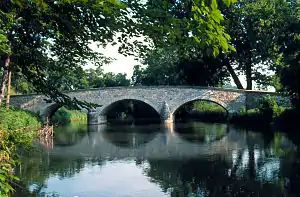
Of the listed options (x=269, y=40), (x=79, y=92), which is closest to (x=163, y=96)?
(x=79, y=92)

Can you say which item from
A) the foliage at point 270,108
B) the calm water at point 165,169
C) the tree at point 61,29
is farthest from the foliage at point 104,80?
the tree at point 61,29

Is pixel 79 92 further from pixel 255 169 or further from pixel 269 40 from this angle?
pixel 255 169

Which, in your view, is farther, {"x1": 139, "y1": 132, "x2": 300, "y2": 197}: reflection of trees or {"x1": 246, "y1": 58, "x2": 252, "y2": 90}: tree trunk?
{"x1": 246, "y1": 58, "x2": 252, "y2": 90}: tree trunk

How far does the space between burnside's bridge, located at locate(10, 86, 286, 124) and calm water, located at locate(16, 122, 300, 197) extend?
10.9 metres

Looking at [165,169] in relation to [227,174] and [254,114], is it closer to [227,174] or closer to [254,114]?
[227,174]

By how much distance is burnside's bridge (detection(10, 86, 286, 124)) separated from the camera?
28.5m

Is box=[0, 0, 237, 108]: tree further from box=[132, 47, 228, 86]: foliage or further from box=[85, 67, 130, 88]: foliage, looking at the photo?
box=[85, 67, 130, 88]: foliage

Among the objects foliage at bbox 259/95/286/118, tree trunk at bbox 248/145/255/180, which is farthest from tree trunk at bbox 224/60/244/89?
tree trunk at bbox 248/145/255/180

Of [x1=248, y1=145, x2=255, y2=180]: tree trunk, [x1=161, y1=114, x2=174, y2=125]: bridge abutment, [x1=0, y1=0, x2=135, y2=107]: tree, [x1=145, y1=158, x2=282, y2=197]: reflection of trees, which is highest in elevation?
[x1=0, y1=0, x2=135, y2=107]: tree

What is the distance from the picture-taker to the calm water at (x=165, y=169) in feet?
29.2

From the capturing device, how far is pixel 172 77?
35406 millimetres

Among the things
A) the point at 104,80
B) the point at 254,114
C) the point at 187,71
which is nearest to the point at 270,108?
the point at 254,114

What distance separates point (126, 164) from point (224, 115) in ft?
69.0

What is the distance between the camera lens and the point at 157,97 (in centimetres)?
2997
